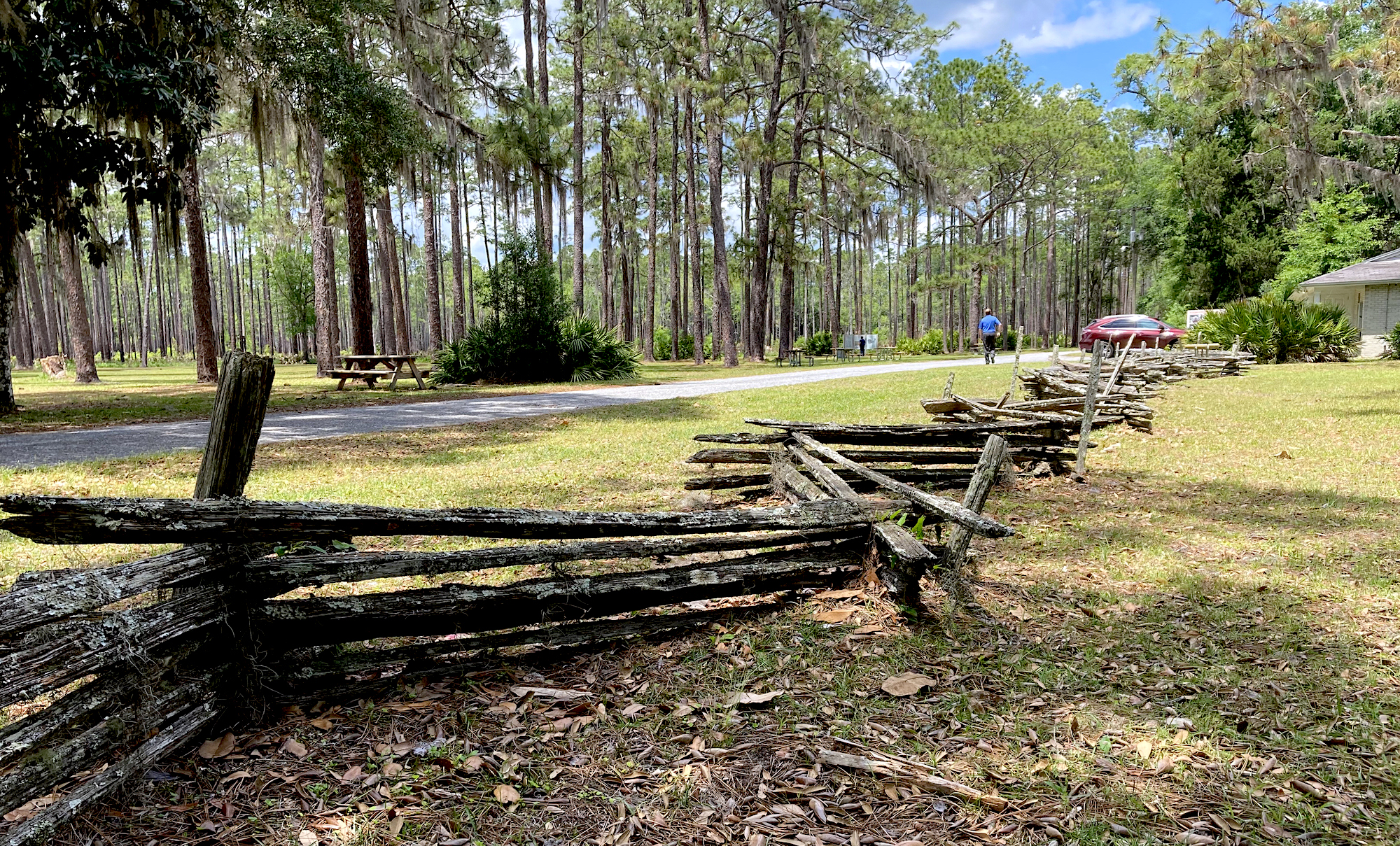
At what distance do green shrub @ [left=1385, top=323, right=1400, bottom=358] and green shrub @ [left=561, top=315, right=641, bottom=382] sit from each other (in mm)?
22225

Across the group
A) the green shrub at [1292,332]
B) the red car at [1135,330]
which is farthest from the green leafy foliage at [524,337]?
the red car at [1135,330]

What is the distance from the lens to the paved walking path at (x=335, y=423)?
25.4 feet

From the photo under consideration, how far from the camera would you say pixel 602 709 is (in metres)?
2.79

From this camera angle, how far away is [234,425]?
8.84 ft

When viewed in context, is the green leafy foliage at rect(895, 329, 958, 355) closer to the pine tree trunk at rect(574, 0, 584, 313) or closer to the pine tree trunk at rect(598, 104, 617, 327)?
the pine tree trunk at rect(598, 104, 617, 327)

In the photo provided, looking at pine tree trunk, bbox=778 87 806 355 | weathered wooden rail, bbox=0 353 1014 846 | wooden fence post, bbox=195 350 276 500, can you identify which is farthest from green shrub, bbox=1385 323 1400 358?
wooden fence post, bbox=195 350 276 500

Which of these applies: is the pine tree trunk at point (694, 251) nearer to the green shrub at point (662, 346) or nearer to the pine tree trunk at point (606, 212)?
the green shrub at point (662, 346)

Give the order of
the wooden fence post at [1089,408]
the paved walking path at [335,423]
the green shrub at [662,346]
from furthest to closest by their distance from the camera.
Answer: the green shrub at [662,346]
the paved walking path at [335,423]
the wooden fence post at [1089,408]

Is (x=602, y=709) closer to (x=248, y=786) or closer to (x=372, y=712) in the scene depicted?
(x=372, y=712)

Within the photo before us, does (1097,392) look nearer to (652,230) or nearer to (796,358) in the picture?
(796,358)

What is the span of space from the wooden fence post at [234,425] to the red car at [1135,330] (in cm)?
2988

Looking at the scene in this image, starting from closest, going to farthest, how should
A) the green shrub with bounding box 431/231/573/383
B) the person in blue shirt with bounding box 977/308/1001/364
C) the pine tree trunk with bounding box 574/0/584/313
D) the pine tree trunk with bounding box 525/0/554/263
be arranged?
the green shrub with bounding box 431/231/573/383 < the pine tree trunk with bounding box 525/0/554/263 < the pine tree trunk with bounding box 574/0/584/313 < the person in blue shirt with bounding box 977/308/1001/364

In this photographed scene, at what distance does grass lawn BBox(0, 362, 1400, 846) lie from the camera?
220 cm

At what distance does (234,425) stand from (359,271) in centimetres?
1656
